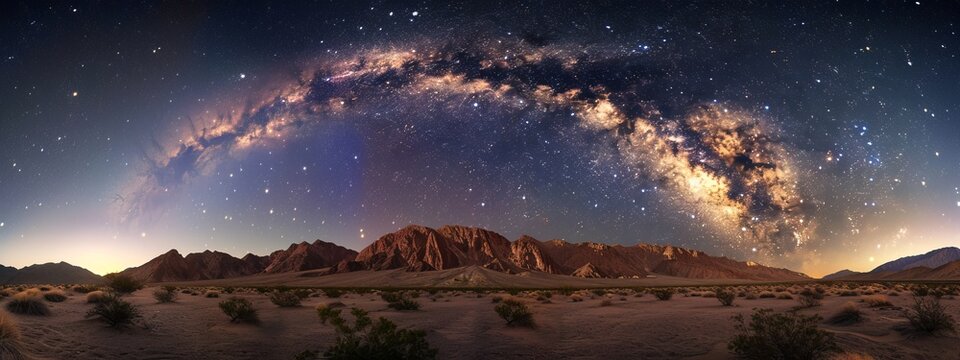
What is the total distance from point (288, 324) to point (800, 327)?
17.0 metres

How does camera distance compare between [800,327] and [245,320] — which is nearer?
[800,327]

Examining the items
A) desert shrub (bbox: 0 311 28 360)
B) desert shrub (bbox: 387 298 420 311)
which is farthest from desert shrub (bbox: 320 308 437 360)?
desert shrub (bbox: 387 298 420 311)

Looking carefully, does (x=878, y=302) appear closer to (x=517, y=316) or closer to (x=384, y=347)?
(x=517, y=316)

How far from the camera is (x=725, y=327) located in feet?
51.0

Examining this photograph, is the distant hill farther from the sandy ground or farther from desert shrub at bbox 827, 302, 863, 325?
desert shrub at bbox 827, 302, 863, 325

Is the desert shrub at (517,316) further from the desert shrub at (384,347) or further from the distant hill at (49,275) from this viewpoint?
the distant hill at (49,275)

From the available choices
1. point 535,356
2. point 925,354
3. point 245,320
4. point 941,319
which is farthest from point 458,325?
point 941,319

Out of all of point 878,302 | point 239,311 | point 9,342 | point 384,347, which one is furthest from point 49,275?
point 878,302

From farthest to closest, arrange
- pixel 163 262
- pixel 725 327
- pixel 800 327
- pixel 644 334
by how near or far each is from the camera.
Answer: pixel 163 262
pixel 725 327
pixel 644 334
pixel 800 327

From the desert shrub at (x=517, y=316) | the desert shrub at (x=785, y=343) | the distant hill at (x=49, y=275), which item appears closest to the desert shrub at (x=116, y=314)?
the desert shrub at (x=517, y=316)

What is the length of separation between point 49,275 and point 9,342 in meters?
248

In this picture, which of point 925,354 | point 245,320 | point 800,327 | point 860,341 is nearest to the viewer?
point 800,327

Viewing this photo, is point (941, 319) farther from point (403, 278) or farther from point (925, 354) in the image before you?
point (403, 278)

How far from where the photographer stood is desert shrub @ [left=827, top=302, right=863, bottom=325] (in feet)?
51.4
